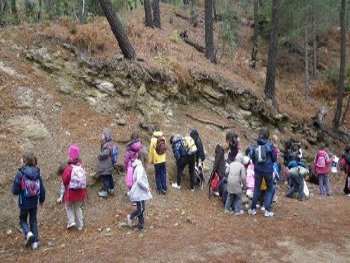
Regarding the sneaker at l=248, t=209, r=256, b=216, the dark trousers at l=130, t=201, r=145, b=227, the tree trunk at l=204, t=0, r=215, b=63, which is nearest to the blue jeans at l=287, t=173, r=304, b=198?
the sneaker at l=248, t=209, r=256, b=216

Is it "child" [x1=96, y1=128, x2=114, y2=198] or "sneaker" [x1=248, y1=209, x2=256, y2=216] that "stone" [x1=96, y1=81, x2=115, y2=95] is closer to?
"child" [x1=96, y1=128, x2=114, y2=198]

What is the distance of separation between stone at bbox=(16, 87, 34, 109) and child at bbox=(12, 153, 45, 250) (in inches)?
172

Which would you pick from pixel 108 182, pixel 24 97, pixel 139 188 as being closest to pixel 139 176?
pixel 139 188

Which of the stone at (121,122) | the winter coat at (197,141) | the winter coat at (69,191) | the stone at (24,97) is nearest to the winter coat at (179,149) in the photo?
the winter coat at (197,141)

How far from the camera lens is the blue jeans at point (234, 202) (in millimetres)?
10172

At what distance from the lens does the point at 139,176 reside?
335 inches

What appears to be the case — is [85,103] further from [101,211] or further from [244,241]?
[244,241]

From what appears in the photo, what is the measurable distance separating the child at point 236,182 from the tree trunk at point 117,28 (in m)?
6.23

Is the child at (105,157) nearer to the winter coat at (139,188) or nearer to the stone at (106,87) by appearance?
the winter coat at (139,188)

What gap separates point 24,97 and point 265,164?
7364 mm

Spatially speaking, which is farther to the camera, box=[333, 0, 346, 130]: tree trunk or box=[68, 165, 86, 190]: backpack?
box=[333, 0, 346, 130]: tree trunk

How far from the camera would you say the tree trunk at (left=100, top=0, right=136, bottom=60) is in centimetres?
1382

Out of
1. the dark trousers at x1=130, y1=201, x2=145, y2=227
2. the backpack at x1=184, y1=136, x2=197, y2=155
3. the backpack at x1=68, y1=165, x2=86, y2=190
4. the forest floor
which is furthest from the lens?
the backpack at x1=184, y1=136, x2=197, y2=155

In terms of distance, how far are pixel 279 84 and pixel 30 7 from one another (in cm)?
1476
